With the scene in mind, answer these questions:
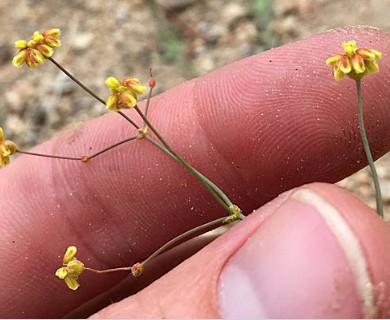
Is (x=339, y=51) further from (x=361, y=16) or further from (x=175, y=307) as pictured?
(x=361, y=16)

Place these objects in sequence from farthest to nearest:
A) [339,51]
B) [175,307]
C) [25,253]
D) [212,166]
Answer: [25,253] → [212,166] → [339,51] → [175,307]

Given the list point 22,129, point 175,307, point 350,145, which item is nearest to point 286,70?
point 350,145

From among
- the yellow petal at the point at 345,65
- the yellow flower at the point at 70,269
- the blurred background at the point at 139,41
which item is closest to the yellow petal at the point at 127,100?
the yellow flower at the point at 70,269

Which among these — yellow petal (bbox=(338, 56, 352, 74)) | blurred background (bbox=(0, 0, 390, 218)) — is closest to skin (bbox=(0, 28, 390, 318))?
yellow petal (bbox=(338, 56, 352, 74))

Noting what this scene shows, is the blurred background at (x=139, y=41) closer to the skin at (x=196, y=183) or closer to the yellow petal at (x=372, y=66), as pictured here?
the skin at (x=196, y=183)

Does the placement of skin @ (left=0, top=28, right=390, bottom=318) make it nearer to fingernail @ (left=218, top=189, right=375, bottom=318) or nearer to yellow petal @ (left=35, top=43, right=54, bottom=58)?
fingernail @ (left=218, top=189, right=375, bottom=318)

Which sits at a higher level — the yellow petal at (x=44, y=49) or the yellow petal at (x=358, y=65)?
the yellow petal at (x=44, y=49)
